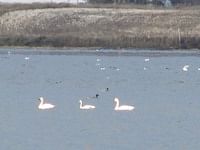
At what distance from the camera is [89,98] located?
37000 mm

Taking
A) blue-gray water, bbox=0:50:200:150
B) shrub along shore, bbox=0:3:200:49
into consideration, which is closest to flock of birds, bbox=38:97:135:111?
blue-gray water, bbox=0:50:200:150

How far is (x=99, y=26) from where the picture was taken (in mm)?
79438

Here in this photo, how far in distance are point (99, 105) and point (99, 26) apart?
44.7 meters

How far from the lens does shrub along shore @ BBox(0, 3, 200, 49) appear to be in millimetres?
70562

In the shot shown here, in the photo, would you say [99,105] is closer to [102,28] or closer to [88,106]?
[88,106]

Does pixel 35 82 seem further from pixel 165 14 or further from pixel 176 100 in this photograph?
pixel 165 14

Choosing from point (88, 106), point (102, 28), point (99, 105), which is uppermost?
point (88, 106)

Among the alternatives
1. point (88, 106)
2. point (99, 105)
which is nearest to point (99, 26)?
point (99, 105)

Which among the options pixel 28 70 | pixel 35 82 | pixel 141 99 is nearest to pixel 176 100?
pixel 141 99

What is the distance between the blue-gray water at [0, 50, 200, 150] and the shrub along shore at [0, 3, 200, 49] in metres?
12.1

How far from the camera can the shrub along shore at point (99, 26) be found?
70.6 m

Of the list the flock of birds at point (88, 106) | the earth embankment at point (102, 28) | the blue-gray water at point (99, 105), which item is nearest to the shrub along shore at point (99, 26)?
the earth embankment at point (102, 28)

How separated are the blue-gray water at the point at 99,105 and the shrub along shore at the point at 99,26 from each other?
1208cm

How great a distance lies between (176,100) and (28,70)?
624 inches
